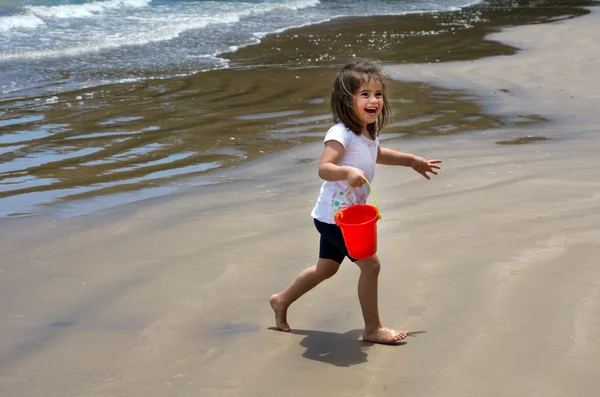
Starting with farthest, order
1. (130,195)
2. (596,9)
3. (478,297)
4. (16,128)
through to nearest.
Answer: (596,9) → (16,128) → (130,195) → (478,297)

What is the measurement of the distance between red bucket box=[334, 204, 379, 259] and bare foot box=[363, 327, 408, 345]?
1.01 feet

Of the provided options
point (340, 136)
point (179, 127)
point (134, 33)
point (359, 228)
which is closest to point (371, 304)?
point (359, 228)

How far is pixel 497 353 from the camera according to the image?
3064 millimetres

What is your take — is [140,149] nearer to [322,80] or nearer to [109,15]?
[322,80]

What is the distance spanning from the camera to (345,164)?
3395 mm

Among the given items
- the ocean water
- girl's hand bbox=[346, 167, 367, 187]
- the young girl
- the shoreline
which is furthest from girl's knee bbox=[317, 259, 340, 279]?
the ocean water

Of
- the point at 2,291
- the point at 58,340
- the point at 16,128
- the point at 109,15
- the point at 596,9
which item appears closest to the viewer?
the point at 58,340

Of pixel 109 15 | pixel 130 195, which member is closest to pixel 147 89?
pixel 130 195

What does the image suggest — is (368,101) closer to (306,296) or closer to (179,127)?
(306,296)

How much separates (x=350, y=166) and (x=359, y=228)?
344 millimetres

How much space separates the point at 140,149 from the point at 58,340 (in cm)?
343

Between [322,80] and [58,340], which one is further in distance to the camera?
[322,80]

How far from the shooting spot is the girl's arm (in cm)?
312

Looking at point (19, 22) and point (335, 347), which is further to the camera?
point (19, 22)
